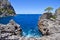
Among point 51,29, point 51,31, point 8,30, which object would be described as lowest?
point 51,31

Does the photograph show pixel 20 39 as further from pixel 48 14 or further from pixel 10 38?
pixel 48 14

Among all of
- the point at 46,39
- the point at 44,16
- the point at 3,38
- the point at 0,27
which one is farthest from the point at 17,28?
the point at 44,16

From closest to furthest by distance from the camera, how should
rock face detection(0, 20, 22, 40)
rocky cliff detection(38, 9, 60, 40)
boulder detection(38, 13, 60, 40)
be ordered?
boulder detection(38, 13, 60, 40) < rocky cliff detection(38, 9, 60, 40) < rock face detection(0, 20, 22, 40)

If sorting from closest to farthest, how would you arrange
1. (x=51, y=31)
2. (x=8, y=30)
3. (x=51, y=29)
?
(x=8, y=30)
(x=51, y=31)
(x=51, y=29)

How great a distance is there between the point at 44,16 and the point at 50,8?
14921mm

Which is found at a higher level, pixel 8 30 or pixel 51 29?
pixel 8 30

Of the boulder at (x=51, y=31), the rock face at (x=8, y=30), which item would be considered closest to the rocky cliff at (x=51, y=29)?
the boulder at (x=51, y=31)

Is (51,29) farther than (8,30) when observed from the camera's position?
Yes

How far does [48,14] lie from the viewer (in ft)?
279

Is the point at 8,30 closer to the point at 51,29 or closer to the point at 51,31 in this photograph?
the point at 51,31

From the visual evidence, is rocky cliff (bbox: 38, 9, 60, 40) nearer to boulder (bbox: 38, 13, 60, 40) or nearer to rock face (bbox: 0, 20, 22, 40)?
boulder (bbox: 38, 13, 60, 40)

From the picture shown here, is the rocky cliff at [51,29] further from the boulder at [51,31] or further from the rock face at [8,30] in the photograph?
the rock face at [8,30]

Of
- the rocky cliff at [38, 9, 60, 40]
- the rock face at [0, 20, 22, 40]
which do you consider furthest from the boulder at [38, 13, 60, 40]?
the rock face at [0, 20, 22, 40]

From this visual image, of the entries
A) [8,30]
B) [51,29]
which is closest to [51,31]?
[51,29]
